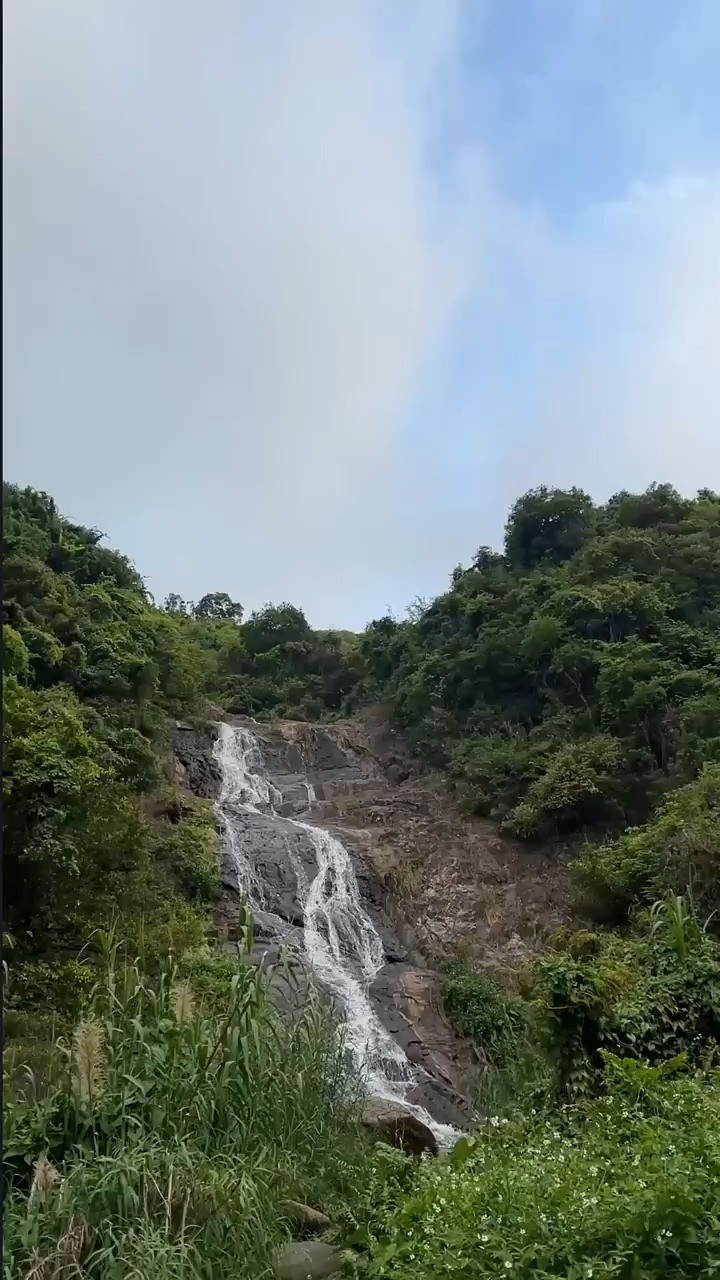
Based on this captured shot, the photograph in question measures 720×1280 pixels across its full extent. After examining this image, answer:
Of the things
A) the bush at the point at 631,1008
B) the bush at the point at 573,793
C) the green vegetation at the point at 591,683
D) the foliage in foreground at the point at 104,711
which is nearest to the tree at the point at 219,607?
the foliage in foreground at the point at 104,711

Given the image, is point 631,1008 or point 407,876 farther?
point 407,876

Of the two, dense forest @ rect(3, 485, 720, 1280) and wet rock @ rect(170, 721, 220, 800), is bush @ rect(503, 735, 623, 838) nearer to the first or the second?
dense forest @ rect(3, 485, 720, 1280)

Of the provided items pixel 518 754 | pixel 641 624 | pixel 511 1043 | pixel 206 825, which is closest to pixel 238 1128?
pixel 511 1043

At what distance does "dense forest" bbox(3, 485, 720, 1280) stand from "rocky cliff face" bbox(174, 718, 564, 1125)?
1.58 ft

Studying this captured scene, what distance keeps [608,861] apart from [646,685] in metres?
3.57

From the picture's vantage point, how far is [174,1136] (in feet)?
10.8

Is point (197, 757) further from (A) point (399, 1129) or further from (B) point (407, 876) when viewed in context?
(A) point (399, 1129)

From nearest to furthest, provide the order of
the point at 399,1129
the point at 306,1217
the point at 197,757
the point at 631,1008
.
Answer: the point at 306,1217, the point at 399,1129, the point at 631,1008, the point at 197,757

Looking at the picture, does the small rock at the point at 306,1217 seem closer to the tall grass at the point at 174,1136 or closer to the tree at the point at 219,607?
the tall grass at the point at 174,1136

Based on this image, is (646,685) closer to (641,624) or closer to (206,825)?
(641,624)

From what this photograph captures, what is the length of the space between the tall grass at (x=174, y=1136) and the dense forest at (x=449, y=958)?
0.04ft

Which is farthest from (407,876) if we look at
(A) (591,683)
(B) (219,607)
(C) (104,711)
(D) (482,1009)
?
(B) (219,607)

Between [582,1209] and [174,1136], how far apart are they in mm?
1475

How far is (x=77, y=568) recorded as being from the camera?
17.5 m
